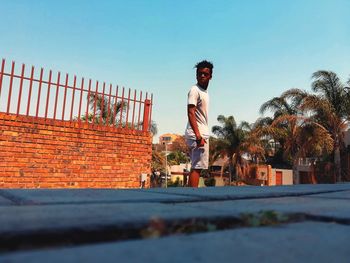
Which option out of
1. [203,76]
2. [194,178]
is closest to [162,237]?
[194,178]

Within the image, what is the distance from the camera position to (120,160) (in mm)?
8195

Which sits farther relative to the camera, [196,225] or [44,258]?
[196,225]

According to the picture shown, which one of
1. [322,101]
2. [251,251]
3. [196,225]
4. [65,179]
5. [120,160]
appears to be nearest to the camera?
[251,251]

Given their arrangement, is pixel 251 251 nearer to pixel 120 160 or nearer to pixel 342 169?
pixel 120 160

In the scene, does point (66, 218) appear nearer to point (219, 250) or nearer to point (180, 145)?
point (219, 250)

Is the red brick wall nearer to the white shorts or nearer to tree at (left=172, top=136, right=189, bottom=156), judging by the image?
the white shorts

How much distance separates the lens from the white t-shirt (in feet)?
14.5

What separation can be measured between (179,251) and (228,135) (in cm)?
2838

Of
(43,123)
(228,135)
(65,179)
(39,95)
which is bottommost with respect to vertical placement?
(65,179)

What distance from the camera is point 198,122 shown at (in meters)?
4.53

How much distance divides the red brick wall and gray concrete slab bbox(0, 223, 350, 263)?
636 centimetres

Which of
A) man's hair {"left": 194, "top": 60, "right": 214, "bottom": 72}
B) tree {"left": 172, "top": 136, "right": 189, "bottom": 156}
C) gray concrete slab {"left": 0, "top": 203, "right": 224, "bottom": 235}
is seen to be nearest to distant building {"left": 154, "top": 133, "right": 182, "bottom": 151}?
tree {"left": 172, "top": 136, "right": 189, "bottom": 156}

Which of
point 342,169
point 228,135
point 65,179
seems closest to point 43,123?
point 65,179

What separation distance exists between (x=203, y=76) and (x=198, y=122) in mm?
600
